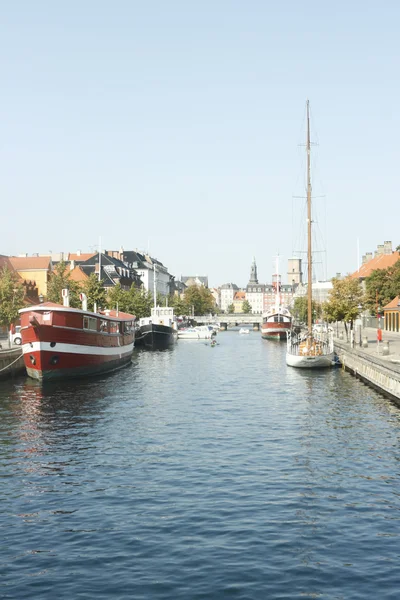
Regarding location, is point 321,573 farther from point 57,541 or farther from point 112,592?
point 57,541

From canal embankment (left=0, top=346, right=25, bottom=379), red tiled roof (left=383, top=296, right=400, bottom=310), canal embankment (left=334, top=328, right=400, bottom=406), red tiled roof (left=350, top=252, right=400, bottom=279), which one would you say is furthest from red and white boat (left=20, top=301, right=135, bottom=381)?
red tiled roof (left=350, top=252, right=400, bottom=279)

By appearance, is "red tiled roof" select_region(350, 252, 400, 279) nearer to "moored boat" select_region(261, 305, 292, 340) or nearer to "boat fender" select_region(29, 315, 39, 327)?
"moored boat" select_region(261, 305, 292, 340)

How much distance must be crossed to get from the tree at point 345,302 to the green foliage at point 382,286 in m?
18.1

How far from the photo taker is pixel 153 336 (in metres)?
97.4

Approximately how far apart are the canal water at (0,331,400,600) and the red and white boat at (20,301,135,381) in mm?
9875

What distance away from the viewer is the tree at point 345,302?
79.6 metres

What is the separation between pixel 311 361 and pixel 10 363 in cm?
2374

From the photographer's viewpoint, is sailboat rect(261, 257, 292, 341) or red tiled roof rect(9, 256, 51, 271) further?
sailboat rect(261, 257, 292, 341)

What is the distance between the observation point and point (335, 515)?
59.9 feet

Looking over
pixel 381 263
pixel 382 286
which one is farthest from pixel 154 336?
pixel 381 263

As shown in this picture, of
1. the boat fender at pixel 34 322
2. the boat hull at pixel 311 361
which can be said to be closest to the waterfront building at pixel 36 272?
the boat hull at pixel 311 361

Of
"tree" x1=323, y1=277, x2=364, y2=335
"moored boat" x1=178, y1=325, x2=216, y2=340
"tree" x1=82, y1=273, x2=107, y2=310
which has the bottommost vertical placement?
"moored boat" x1=178, y1=325, x2=216, y2=340

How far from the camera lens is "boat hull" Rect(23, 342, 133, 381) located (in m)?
48.2

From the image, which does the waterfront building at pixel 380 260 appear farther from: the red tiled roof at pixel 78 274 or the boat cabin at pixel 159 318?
the red tiled roof at pixel 78 274
